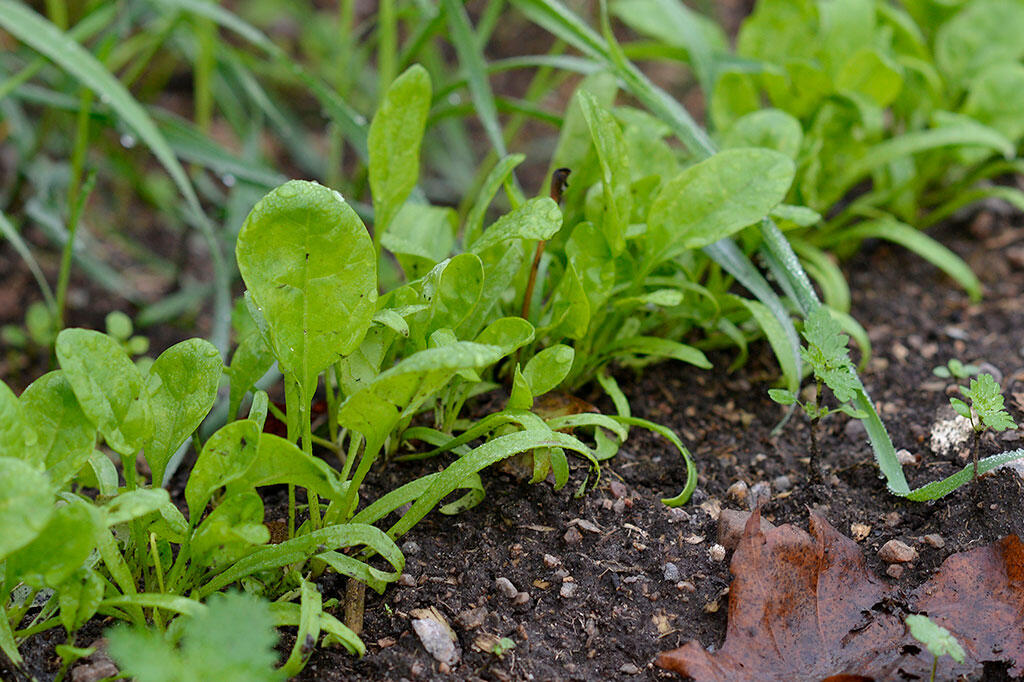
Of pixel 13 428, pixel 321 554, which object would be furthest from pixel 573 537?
pixel 13 428

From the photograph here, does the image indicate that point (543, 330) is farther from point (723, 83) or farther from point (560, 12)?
point (723, 83)

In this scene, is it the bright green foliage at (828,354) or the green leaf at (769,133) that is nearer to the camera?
the bright green foliage at (828,354)

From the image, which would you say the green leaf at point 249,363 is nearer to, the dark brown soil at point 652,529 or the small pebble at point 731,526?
the dark brown soil at point 652,529

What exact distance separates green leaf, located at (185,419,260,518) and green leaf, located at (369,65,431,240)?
424 millimetres

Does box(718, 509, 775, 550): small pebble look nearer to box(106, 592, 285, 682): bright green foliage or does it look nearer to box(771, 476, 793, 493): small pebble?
box(771, 476, 793, 493): small pebble

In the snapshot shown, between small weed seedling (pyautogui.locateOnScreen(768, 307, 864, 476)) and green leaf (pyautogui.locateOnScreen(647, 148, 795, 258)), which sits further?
green leaf (pyautogui.locateOnScreen(647, 148, 795, 258))

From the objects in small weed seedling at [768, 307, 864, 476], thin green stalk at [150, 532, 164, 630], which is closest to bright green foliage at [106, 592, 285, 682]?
thin green stalk at [150, 532, 164, 630]

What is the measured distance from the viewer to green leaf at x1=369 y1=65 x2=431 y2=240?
119 cm

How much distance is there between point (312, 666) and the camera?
961 millimetres

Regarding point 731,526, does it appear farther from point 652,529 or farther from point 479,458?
point 479,458

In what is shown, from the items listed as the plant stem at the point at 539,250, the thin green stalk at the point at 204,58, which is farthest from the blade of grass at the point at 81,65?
the plant stem at the point at 539,250

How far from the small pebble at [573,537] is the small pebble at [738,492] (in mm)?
237

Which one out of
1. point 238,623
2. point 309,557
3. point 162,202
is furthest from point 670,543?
point 162,202

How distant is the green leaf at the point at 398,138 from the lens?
119cm
